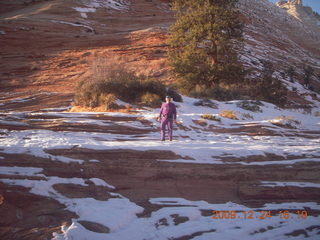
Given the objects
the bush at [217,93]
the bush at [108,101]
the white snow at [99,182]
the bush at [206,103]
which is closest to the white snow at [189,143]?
the white snow at [99,182]

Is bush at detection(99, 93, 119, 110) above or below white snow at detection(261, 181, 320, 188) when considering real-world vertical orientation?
above

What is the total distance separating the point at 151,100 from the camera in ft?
35.8

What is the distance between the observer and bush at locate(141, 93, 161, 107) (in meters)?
10.9

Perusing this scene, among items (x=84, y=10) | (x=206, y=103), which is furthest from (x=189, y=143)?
(x=84, y=10)

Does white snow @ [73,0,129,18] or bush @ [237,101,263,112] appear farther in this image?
white snow @ [73,0,129,18]

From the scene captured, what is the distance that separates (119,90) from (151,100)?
1.80 meters

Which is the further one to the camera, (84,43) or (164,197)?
(84,43)

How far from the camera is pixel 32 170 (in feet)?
13.6

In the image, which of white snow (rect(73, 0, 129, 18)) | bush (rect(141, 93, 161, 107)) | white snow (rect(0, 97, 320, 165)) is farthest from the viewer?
white snow (rect(73, 0, 129, 18))

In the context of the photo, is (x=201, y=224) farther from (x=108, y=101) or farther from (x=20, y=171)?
(x=108, y=101)

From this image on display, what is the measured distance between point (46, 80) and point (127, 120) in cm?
1409
